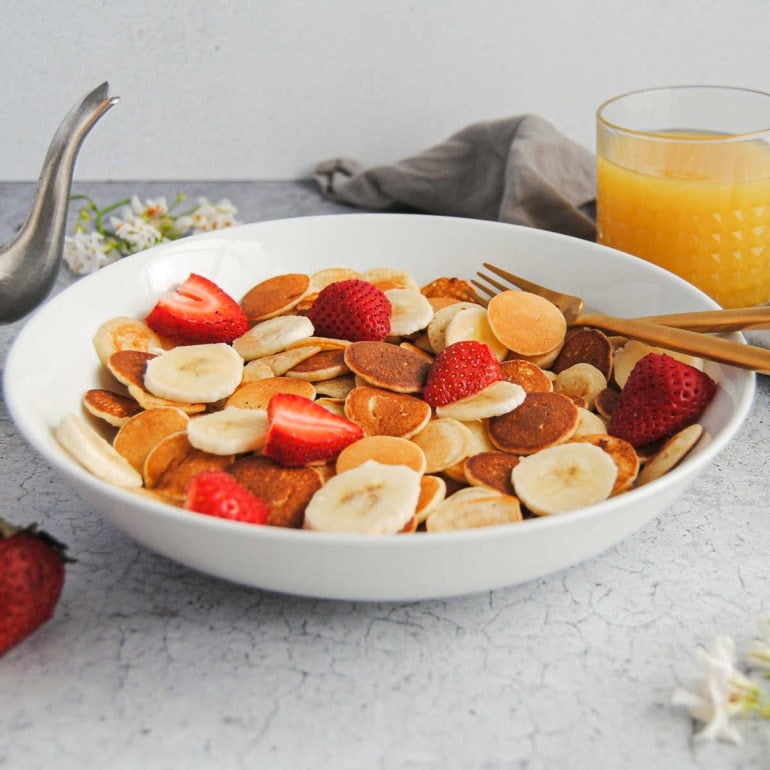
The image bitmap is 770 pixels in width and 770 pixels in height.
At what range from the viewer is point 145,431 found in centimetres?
87

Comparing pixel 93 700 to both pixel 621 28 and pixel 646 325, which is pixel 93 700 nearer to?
pixel 646 325

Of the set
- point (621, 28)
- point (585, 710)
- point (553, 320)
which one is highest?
point (621, 28)

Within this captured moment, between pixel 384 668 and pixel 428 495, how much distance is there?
14 centimetres

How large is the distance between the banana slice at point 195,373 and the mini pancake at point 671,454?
0.40m

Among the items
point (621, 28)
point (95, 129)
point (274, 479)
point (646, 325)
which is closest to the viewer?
point (274, 479)

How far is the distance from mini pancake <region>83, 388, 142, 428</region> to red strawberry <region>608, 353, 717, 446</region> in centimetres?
46

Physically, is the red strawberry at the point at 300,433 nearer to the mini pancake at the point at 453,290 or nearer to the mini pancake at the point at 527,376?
the mini pancake at the point at 527,376

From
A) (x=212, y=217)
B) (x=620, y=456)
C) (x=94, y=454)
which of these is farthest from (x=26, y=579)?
(x=212, y=217)

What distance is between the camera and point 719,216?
1188mm

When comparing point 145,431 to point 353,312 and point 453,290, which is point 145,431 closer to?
point 353,312

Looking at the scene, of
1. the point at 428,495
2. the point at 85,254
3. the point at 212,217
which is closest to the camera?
the point at 428,495

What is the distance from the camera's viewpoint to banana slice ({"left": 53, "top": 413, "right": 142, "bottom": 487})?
2.55 ft

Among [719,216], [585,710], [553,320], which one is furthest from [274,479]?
[719,216]

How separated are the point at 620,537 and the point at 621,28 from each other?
125 cm
